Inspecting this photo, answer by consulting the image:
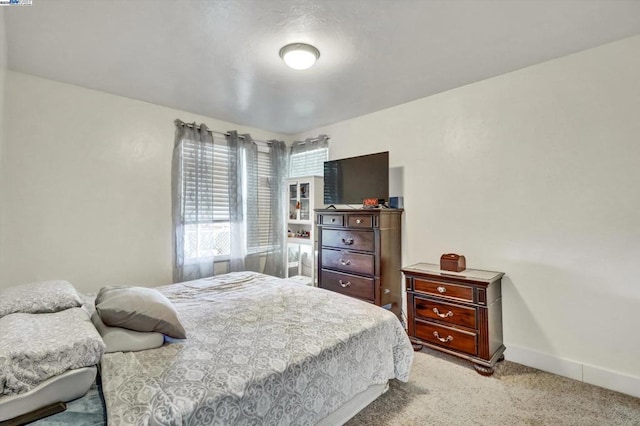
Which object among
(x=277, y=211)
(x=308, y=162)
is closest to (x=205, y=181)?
(x=277, y=211)

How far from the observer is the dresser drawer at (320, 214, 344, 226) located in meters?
3.34

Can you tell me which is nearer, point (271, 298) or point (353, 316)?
point (353, 316)

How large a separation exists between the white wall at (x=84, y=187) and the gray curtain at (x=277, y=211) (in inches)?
52.7

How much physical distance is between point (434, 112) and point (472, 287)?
1.80 metres

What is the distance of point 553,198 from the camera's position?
2.38 m

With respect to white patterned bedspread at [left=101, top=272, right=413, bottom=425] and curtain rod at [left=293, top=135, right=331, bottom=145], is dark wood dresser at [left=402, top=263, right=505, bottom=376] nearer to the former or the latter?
white patterned bedspread at [left=101, top=272, right=413, bottom=425]

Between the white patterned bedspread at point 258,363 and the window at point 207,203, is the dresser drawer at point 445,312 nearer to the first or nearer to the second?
the white patterned bedspread at point 258,363

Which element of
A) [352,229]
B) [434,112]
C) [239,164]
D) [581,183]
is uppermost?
[434,112]

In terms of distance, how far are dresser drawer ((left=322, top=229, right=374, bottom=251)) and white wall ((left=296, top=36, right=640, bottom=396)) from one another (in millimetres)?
640

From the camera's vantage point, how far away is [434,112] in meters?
3.09

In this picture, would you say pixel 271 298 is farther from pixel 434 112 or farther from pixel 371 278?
pixel 434 112

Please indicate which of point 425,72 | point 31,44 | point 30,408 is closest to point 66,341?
point 30,408

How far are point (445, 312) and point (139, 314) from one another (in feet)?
7.46

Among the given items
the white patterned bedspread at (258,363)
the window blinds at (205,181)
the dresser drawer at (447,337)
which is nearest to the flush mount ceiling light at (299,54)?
the white patterned bedspread at (258,363)
